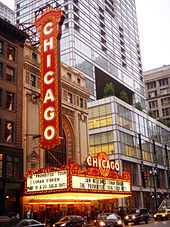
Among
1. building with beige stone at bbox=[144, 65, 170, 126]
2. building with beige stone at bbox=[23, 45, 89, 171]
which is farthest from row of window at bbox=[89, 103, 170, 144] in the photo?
building with beige stone at bbox=[144, 65, 170, 126]

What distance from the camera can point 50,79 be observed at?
136 feet

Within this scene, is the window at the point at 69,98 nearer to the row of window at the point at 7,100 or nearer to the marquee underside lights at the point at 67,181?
the row of window at the point at 7,100

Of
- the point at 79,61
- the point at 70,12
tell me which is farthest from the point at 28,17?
the point at 79,61

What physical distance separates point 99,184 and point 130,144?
111 feet

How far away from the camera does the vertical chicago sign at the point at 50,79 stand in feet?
131

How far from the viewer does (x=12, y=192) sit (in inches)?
1548

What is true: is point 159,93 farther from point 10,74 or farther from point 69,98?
point 10,74

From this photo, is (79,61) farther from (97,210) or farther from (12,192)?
(12,192)

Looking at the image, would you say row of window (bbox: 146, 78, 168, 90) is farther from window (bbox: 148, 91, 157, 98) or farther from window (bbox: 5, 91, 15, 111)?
window (bbox: 5, 91, 15, 111)

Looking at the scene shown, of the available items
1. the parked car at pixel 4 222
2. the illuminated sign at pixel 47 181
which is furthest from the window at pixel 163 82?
the parked car at pixel 4 222

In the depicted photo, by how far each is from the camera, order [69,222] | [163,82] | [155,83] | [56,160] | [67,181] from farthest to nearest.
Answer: [155,83]
[163,82]
[56,160]
[67,181]
[69,222]

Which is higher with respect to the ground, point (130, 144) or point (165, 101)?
point (165, 101)

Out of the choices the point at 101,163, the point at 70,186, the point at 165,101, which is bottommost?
the point at 70,186

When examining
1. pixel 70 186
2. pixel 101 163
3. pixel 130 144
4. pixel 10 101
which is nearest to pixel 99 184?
pixel 101 163
